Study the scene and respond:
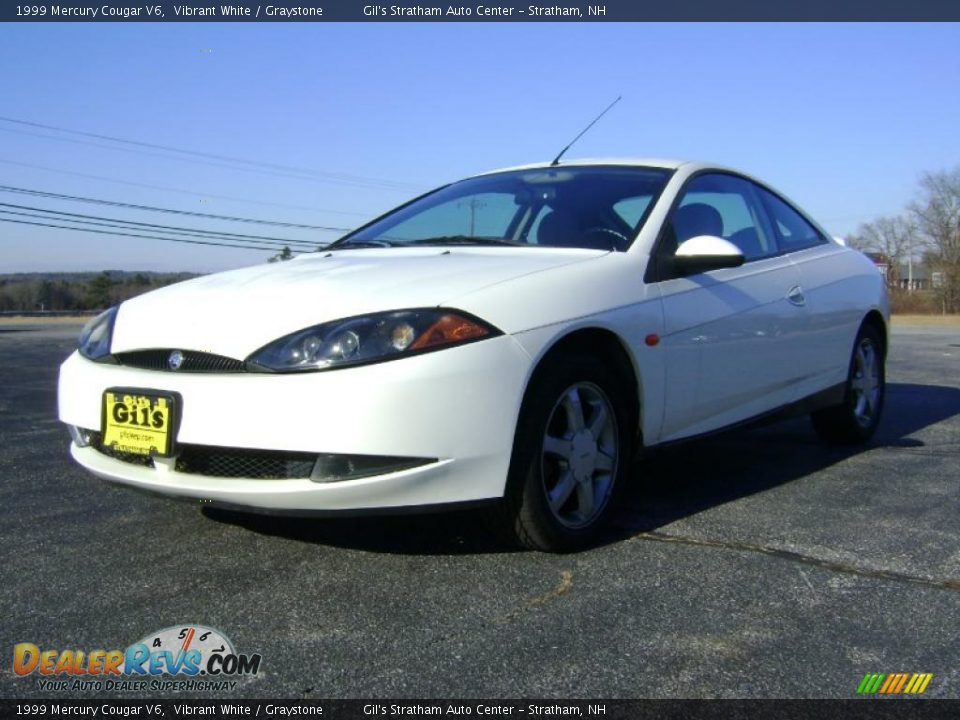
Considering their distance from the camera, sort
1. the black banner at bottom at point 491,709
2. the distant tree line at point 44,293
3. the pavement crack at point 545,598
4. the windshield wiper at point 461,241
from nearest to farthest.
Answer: the black banner at bottom at point 491,709 < the pavement crack at point 545,598 < the windshield wiper at point 461,241 < the distant tree line at point 44,293

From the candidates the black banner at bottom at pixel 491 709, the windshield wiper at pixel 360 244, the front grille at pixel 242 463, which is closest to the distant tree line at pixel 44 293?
the windshield wiper at pixel 360 244

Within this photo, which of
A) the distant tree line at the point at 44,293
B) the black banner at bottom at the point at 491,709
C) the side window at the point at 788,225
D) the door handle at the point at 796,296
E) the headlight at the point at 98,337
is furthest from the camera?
the distant tree line at the point at 44,293

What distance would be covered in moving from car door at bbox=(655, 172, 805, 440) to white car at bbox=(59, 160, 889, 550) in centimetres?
1

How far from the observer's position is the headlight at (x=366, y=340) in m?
2.70

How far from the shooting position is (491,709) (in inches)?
80.0

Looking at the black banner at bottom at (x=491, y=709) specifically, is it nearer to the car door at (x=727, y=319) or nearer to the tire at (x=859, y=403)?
the car door at (x=727, y=319)

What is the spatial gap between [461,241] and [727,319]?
115 centimetres

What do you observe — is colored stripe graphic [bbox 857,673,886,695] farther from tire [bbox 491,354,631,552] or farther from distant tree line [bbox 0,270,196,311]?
distant tree line [bbox 0,270,196,311]

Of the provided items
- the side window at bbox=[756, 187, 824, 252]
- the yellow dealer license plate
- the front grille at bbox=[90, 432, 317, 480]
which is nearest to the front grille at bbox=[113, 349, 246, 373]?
the yellow dealer license plate

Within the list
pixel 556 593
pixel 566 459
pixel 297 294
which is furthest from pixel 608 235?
pixel 556 593

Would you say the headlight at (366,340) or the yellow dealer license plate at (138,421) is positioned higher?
the headlight at (366,340)

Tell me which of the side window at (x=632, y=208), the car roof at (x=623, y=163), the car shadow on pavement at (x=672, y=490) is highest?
the car roof at (x=623, y=163)

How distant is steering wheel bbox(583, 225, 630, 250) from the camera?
3.63 m

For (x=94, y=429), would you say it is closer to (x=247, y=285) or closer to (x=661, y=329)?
(x=247, y=285)
